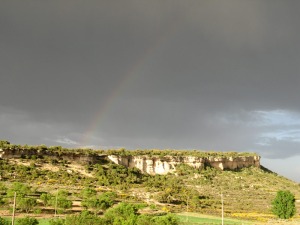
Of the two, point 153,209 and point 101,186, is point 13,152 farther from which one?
point 153,209

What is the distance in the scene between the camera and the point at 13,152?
398 feet

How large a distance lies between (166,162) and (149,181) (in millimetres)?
23869

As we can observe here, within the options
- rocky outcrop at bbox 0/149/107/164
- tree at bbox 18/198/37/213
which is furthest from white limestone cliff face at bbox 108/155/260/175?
tree at bbox 18/198/37/213

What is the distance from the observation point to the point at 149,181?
417ft

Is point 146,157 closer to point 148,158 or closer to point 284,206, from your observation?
point 148,158

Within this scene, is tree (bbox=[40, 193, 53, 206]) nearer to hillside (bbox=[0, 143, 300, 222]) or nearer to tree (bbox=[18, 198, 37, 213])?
tree (bbox=[18, 198, 37, 213])

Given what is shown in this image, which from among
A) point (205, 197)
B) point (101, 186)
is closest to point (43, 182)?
point (101, 186)

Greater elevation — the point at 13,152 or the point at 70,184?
the point at 13,152

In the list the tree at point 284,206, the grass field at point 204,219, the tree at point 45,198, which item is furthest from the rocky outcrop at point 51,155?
the tree at point 284,206

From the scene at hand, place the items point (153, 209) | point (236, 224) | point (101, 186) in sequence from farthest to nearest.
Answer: point (101, 186) → point (153, 209) → point (236, 224)

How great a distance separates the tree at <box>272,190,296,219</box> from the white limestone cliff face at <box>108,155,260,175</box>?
6532 centimetres

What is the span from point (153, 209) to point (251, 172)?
88257 millimetres

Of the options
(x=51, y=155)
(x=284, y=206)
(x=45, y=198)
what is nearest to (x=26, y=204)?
(x=45, y=198)

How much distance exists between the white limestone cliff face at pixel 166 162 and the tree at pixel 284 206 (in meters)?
65.3
